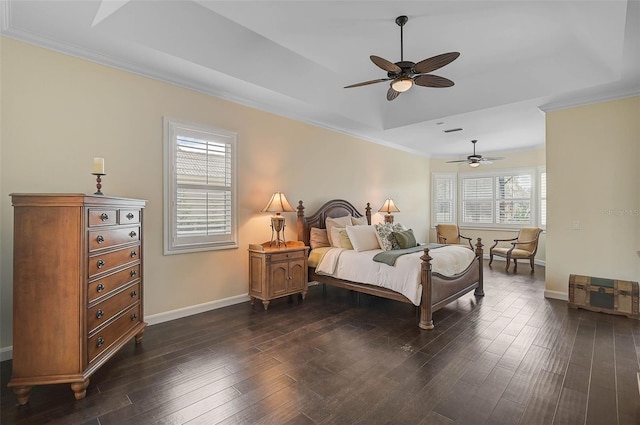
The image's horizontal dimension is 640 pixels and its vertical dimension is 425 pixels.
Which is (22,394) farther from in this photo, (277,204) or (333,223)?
(333,223)

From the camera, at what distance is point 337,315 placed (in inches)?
151

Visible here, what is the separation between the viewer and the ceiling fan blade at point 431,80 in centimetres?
300

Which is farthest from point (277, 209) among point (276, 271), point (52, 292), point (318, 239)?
point (52, 292)

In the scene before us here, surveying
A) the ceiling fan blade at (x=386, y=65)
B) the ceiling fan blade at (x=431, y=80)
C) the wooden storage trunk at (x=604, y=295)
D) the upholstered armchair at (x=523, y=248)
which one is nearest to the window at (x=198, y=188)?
the ceiling fan blade at (x=386, y=65)

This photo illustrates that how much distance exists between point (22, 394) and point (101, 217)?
4.21ft

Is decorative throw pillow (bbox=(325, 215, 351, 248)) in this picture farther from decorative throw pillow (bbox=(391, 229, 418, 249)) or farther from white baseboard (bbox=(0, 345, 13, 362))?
white baseboard (bbox=(0, 345, 13, 362))

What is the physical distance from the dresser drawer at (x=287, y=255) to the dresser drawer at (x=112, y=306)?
1.63 metres

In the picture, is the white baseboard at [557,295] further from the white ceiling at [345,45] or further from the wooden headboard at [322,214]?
the wooden headboard at [322,214]

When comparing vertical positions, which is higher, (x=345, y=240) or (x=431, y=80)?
(x=431, y=80)

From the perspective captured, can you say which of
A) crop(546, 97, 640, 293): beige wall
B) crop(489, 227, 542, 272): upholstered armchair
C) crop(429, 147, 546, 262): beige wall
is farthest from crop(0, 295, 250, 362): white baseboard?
crop(429, 147, 546, 262): beige wall

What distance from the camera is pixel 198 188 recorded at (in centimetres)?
386

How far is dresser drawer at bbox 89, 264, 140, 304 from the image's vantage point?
2.23 m

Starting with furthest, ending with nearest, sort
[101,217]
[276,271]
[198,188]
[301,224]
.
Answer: [301,224]
[276,271]
[198,188]
[101,217]

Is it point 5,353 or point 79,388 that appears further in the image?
point 5,353
